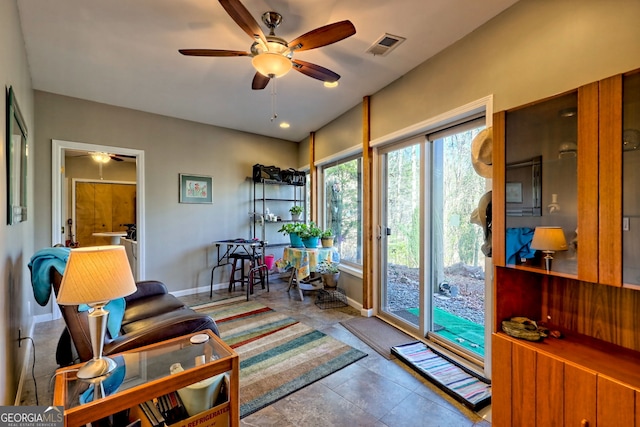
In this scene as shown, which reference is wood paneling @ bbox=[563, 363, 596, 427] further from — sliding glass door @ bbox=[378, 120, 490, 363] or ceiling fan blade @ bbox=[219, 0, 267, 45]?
ceiling fan blade @ bbox=[219, 0, 267, 45]

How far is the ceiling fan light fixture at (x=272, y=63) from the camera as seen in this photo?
1.98 metres

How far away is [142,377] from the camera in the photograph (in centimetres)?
132

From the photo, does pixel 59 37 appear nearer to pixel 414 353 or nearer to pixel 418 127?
pixel 418 127

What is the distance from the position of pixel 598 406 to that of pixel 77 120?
5272 millimetres

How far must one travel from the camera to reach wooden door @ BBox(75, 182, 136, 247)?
6.24 m

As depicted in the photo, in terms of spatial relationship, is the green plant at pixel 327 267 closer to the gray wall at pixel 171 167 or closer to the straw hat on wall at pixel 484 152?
the gray wall at pixel 171 167

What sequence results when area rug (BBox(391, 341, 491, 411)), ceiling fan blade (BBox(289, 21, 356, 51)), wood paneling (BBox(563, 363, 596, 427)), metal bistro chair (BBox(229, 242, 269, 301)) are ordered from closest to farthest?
wood paneling (BBox(563, 363, 596, 427)), ceiling fan blade (BBox(289, 21, 356, 51)), area rug (BBox(391, 341, 491, 411)), metal bistro chair (BBox(229, 242, 269, 301))

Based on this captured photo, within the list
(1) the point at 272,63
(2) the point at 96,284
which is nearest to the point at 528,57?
(1) the point at 272,63

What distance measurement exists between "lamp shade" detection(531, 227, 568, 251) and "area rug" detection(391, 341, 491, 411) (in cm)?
115

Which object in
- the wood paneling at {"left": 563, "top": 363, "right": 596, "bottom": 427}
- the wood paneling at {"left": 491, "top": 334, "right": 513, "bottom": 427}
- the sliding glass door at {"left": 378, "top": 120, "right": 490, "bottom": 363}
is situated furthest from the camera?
the sliding glass door at {"left": 378, "top": 120, "right": 490, "bottom": 363}

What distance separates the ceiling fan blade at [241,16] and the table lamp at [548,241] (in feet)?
6.58

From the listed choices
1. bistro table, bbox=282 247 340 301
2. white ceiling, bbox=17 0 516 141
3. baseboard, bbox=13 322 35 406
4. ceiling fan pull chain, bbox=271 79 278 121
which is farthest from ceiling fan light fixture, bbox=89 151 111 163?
bistro table, bbox=282 247 340 301

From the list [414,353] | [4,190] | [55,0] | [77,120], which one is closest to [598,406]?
[414,353]

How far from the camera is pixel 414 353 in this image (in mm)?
2537
